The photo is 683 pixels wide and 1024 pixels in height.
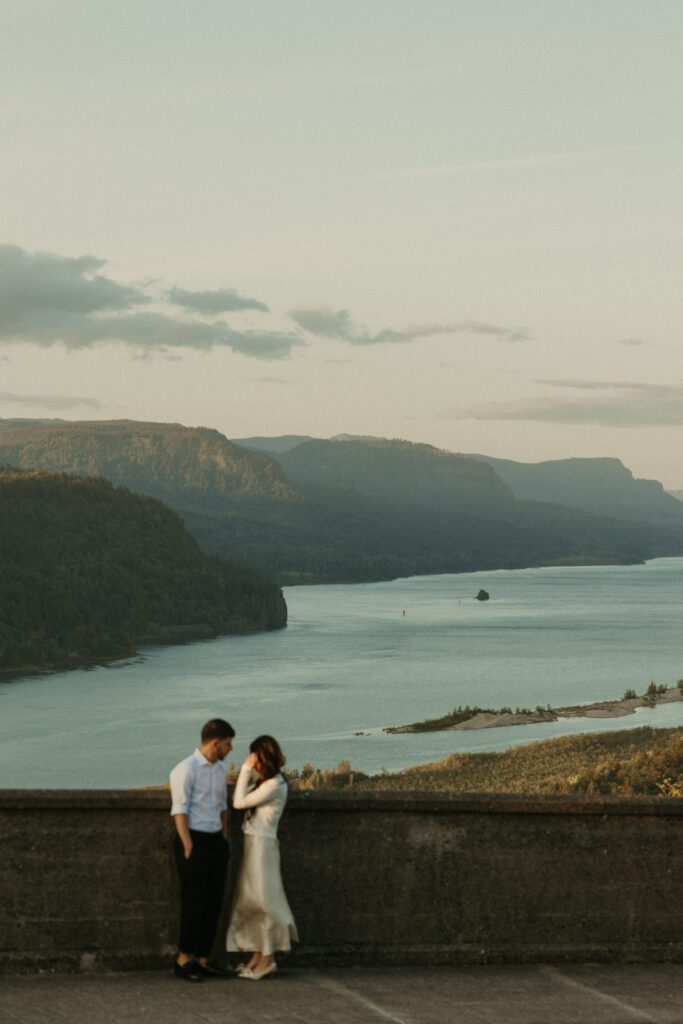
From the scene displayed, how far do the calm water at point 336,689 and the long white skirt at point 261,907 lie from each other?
2294 inches

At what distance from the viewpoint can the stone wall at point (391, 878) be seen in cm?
882

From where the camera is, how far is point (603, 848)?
30.9 ft

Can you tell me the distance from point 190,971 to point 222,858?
68 cm

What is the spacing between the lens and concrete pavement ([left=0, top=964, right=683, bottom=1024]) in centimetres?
770

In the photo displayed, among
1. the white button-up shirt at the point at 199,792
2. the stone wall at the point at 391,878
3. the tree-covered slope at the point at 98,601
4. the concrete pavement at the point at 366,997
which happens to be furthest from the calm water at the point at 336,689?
the white button-up shirt at the point at 199,792

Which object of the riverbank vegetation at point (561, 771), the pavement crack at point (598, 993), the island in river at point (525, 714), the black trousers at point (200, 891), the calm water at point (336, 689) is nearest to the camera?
the pavement crack at point (598, 993)

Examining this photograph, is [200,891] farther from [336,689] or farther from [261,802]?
[336,689]

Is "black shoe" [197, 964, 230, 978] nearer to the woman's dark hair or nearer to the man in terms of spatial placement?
the man

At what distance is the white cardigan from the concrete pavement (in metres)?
0.90

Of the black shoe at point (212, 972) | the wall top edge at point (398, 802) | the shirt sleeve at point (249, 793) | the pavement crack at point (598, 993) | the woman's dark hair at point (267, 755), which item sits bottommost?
the pavement crack at point (598, 993)

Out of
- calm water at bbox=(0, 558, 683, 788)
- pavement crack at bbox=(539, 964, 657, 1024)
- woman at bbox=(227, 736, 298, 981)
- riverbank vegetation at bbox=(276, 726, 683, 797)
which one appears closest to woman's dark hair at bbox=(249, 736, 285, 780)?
woman at bbox=(227, 736, 298, 981)

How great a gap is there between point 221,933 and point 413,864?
4.30ft

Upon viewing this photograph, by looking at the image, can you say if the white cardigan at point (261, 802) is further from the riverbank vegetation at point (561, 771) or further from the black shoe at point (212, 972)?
the riverbank vegetation at point (561, 771)

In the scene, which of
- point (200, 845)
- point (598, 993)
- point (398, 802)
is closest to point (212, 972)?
point (200, 845)
